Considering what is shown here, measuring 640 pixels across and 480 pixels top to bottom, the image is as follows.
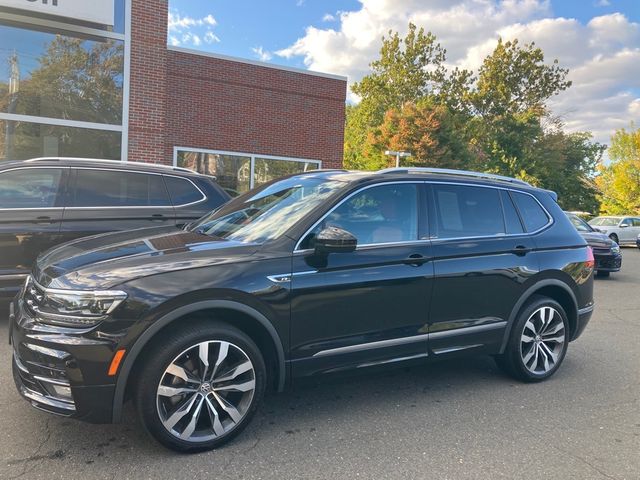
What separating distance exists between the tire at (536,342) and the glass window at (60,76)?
9492 millimetres

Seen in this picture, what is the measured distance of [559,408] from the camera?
12.7 feet

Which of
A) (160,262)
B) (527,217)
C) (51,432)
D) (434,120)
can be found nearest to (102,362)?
(160,262)

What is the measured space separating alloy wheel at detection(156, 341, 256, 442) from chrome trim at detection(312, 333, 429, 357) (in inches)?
21.0

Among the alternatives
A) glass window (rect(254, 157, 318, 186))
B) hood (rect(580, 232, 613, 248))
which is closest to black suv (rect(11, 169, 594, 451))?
hood (rect(580, 232, 613, 248))

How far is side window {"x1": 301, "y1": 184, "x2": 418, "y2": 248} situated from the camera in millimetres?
3529

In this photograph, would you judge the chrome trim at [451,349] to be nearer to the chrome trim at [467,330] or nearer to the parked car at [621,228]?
the chrome trim at [467,330]

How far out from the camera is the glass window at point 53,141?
1020cm

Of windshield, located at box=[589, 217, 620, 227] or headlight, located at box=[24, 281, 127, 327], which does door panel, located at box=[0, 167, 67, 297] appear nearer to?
headlight, located at box=[24, 281, 127, 327]

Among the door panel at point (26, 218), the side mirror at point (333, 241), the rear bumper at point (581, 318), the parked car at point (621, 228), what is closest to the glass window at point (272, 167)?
the door panel at point (26, 218)

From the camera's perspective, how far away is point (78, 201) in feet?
17.7

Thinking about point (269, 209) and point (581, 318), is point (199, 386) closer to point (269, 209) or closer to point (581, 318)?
point (269, 209)

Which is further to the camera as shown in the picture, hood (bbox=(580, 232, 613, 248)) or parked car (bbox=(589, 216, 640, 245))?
parked car (bbox=(589, 216, 640, 245))

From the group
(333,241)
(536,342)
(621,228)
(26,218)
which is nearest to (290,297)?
(333,241)

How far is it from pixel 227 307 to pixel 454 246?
6.20ft
